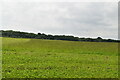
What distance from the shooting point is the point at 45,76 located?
67.1 ft

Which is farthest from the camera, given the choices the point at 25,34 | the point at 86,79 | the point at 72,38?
the point at 25,34

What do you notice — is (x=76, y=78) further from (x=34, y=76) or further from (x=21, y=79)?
(x=21, y=79)

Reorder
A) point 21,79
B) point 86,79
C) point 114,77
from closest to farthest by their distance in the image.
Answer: point 21,79
point 86,79
point 114,77

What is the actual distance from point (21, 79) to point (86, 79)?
6191mm

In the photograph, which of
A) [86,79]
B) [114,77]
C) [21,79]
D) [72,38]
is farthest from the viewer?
[72,38]

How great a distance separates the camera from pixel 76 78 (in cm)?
2019

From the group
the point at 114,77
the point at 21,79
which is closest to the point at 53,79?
the point at 21,79

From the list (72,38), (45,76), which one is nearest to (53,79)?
(45,76)

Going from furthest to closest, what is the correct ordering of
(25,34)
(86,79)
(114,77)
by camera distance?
(25,34) < (114,77) < (86,79)

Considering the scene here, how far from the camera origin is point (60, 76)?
20.6 m

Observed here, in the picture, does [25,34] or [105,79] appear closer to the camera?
[105,79]

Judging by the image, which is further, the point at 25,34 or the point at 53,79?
the point at 25,34

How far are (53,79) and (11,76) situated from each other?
397 centimetres

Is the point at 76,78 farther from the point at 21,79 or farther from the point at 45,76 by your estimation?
the point at 21,79
